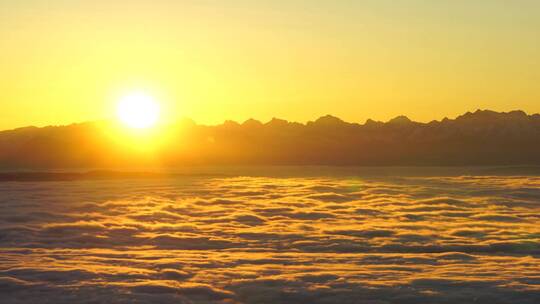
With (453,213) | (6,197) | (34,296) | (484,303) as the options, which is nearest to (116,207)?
(6,197)

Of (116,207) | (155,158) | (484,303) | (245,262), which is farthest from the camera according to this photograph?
(155,158)

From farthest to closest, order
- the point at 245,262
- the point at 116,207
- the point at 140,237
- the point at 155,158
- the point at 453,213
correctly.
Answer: the point at 155,158 < the point at 116,207 < the point at 453,213 < the point at 140,237 < the point at 245,262

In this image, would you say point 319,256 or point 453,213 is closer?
point 319,256

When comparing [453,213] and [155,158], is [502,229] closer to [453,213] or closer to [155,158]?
[453,213]

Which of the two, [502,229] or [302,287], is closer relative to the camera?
[302,287]

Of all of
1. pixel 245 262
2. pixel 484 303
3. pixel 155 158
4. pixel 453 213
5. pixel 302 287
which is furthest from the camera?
pixel 155 158

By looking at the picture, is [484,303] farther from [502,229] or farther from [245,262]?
[502,229]

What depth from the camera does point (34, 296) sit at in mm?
12039

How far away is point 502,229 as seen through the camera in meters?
20.3

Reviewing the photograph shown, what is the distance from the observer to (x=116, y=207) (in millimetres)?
27078

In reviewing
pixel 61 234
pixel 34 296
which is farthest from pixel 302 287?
pixel 61 234

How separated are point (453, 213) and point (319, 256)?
10147 millimetres

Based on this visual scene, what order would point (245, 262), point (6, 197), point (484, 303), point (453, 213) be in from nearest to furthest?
point (484, 303) → point (245, 262) → point (453, 213) → point (6, 197)

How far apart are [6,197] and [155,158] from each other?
9257cm
